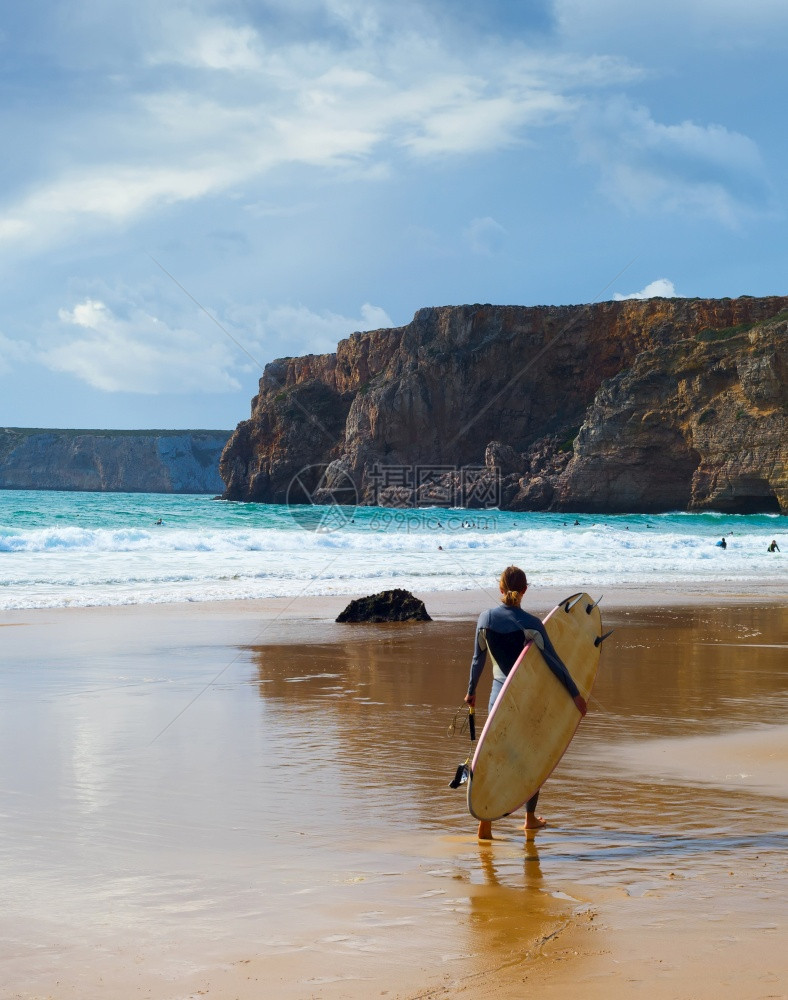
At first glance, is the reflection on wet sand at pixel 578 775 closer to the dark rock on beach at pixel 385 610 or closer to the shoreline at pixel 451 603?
the dark rock on beach at pixel 385 610

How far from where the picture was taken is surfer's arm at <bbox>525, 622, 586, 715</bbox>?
16.1 feet

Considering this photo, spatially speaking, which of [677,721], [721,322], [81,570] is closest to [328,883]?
[677,721]

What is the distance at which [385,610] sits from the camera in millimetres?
13906

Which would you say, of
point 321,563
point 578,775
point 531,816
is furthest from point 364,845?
point 321,563

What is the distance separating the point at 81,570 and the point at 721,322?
6878 cm

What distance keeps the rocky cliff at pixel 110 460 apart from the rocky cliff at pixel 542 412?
72722mm

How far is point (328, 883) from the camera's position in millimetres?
4004

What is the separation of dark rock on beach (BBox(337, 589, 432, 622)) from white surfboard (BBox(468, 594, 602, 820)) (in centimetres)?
886

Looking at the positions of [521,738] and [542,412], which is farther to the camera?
[542,412]

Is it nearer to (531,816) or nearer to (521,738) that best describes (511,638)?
(521,738)

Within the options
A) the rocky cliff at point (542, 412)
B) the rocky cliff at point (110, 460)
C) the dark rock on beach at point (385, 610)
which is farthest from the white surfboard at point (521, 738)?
the rocky cliff at point (110, 460)

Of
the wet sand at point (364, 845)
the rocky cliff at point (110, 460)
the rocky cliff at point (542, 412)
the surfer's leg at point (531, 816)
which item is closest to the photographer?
the wet sand at point (364, 845)

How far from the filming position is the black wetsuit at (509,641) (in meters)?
4.94

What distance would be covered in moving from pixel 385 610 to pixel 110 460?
172308 millimetres
